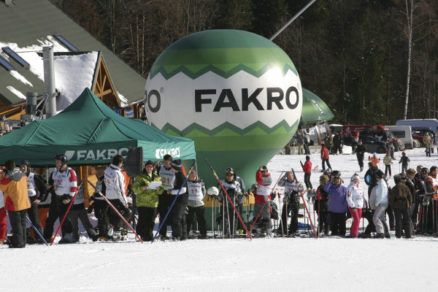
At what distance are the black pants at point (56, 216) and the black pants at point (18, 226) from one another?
2.81 feet

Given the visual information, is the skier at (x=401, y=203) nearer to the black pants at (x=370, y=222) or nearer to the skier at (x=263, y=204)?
the black pants at (x=370, y=222)

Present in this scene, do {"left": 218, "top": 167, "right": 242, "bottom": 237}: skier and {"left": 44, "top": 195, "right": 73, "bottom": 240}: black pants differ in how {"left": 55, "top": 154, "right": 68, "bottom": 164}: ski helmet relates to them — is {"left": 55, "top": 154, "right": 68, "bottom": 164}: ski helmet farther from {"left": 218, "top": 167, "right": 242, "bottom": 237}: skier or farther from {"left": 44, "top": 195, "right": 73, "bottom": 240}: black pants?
{"left": 218, "top": 167, "right": 242, "bottom": 237}: skier

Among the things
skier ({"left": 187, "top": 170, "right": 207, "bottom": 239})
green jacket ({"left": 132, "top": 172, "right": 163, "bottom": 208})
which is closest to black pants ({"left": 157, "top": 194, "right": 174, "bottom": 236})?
green jacket ({"left": 132, "top": 172, "right": 163, "bottom": 208})

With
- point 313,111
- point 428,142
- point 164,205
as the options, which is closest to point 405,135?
point 313,111

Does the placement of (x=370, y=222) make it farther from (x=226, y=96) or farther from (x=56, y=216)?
(x=56, y=216)

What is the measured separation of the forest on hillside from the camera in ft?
186

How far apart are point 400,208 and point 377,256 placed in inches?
126

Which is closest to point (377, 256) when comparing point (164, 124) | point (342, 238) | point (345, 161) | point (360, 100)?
point (342, 238)

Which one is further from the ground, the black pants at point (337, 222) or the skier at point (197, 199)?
the skier at point (197, 199)

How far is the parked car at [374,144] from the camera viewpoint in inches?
1606

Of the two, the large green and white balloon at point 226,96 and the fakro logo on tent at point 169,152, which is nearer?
the fakro logo on tent at point 169,152

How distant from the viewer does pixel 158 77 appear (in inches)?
744

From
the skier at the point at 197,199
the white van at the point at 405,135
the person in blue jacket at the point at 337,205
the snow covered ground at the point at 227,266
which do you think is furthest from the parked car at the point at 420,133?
the snow covered ground at the point at 227,266

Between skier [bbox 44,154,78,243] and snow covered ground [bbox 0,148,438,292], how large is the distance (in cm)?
69
